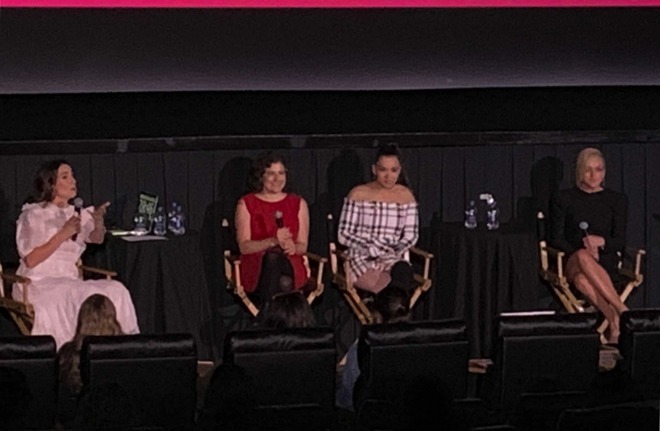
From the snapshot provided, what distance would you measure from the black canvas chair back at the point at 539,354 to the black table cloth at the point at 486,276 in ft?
5.81

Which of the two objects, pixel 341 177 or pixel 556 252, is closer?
pixel 556 252

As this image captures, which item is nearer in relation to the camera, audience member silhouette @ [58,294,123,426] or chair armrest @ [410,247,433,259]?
audience member silhouette @ [58,294,123,426]

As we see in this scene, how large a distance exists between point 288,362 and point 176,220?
7.90 ft

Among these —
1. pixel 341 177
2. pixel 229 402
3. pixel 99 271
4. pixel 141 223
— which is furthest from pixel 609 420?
pixel 341 177

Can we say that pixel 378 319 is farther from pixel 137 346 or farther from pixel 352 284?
pixel 352 284

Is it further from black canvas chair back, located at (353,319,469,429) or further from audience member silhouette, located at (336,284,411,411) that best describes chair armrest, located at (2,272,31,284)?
black canvas chair back, located at (353,319,469,429)

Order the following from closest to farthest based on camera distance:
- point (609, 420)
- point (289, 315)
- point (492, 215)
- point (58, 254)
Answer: point (609, 420), point (289, 315), point (58, 254), point (492, 215)

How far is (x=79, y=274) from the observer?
25.5 feet

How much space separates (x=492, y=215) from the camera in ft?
28.3

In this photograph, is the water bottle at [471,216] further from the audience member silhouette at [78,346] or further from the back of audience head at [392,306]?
the audience member silhouette at [78,346]

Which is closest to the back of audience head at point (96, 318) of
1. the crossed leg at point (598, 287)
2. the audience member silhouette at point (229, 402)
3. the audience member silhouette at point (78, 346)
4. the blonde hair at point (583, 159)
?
the audience member silhouette at point (78, 346)

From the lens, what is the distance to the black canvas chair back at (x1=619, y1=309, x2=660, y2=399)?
6.40 meters

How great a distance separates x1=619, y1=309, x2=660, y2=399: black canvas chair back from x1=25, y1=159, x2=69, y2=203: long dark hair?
9.57 feet

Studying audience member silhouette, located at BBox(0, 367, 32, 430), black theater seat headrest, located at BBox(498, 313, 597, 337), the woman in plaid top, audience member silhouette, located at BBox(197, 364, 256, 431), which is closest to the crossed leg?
the woman in plaid top
